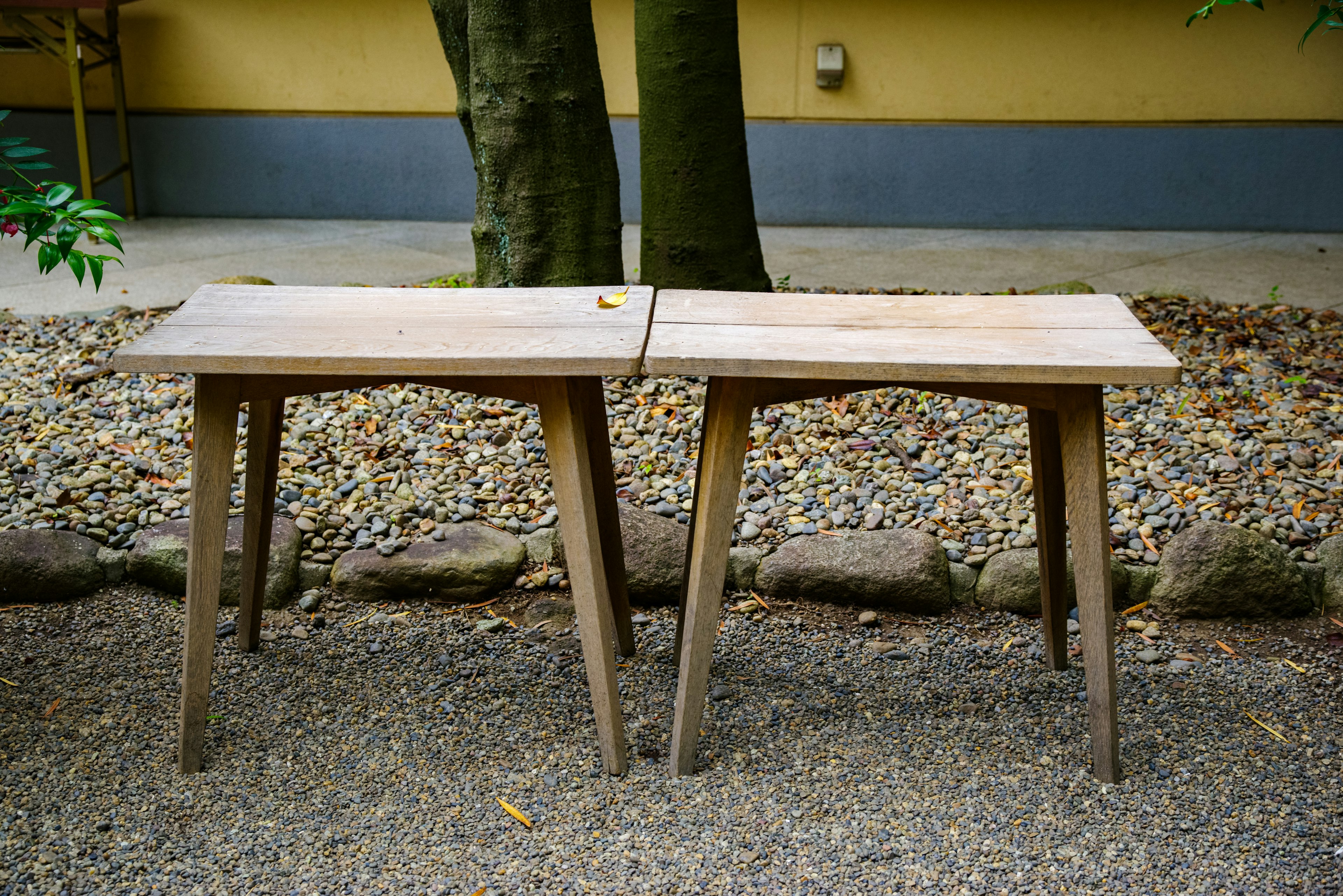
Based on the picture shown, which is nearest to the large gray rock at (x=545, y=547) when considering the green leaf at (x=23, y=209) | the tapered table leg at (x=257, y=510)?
the tapered table leg at (x=257, y=510)

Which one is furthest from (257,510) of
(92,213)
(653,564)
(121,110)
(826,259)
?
(121,110)

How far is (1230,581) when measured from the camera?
2727 mm

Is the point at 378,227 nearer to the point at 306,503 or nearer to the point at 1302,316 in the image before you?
the point at 306,503

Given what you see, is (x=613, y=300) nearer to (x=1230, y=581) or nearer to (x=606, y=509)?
(x=606, y=509)

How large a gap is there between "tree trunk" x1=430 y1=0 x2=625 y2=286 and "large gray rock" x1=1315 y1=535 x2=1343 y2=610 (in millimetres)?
2251

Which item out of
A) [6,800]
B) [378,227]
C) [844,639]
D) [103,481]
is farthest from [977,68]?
[6,800]

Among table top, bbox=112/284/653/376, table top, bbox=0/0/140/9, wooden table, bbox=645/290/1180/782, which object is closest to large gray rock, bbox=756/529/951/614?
wooden table, bbox=645/290/1180/782

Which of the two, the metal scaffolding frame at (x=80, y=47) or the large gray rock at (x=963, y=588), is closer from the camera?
the large gray rock at (x=963, y=588)

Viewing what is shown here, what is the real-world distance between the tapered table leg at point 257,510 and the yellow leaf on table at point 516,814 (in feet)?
2.82

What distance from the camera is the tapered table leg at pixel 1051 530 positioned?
237cm

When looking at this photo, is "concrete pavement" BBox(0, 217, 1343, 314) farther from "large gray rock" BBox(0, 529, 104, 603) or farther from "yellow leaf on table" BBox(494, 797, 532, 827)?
"yellow leaf on table" BBox(494, 797, 532, 827)

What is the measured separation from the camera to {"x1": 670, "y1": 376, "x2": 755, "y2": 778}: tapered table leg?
6.51 ft

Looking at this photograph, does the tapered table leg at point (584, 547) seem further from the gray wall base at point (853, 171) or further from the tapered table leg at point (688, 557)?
the gray wall base at point (853, 171)

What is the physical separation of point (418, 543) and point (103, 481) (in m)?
1.05
